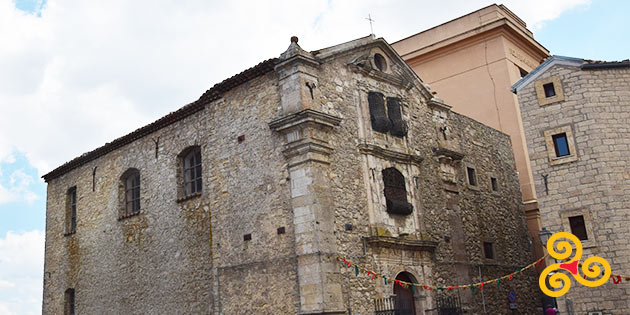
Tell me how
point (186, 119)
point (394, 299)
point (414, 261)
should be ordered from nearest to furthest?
point (394, 299) < point (414, 261) < point (186, 119)

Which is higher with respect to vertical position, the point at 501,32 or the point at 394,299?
the point at 501,32

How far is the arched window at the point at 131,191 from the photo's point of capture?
19.9m

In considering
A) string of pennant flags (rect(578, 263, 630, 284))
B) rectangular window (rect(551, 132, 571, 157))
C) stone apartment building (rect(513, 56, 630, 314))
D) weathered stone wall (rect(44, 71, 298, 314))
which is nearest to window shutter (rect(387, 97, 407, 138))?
stone apartment building (rect(513, 56, 630, 314))

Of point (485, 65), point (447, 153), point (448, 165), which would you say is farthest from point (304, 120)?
point (485, 65)

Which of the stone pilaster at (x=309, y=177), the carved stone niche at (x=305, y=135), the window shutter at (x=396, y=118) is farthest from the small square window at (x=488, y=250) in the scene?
the carved stone niche at (x=305, y=135)

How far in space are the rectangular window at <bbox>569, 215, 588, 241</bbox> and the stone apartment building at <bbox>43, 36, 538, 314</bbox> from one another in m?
3.54

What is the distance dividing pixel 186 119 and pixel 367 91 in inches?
217

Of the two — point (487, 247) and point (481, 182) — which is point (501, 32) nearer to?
point (481, 182)

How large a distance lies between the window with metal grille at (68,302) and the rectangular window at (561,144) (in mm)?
16789

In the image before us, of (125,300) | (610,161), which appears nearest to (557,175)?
(610,161)

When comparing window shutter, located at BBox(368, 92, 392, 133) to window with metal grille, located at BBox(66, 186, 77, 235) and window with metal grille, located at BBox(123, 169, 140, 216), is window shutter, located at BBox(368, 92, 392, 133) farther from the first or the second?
window with metal grille, located at BBox(66, 186, 77, 235)

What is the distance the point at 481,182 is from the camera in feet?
68.4

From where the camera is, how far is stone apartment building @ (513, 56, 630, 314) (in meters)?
15.2

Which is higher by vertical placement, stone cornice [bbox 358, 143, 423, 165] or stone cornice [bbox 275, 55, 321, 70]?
stone cornice [bbox 275, 55, 321, 70]
